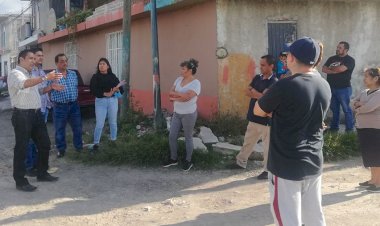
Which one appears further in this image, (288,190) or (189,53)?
(189,53)

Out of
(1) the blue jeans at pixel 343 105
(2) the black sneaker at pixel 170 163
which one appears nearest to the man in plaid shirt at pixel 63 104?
(2) the black sneaker at pixel 170 163

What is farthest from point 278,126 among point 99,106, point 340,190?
point 99,106

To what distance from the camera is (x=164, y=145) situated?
7102 millimetres

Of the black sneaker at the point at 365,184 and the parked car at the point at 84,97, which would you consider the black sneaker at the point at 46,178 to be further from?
the parked car at the point at 84,97

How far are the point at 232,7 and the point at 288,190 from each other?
6.38 meters

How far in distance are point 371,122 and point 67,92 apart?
15.4 ft

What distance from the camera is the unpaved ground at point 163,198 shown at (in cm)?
471

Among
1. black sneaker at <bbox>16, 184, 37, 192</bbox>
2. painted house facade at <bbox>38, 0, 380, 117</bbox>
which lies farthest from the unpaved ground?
painted house facade at <bbox>38, 0, 380, 117</bbox>

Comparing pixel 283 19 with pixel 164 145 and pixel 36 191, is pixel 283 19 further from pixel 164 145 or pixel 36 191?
pixel 36 191

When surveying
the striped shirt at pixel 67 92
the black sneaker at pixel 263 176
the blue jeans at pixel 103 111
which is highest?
the striped shirt at pixel 67 92

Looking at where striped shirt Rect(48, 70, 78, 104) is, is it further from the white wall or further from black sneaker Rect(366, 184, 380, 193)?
black sneaker Rect(366, 184, 380, 193)

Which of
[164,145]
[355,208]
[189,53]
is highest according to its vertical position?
[189,53]

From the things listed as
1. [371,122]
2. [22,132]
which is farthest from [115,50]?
[371,122]

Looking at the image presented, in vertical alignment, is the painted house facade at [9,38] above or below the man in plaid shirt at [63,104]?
above
